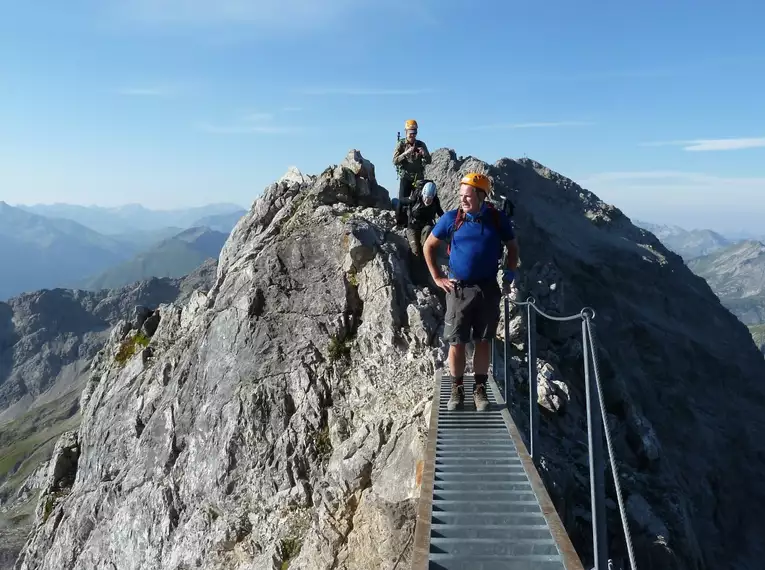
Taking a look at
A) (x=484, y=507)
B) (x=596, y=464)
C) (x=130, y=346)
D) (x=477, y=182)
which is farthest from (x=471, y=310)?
(x=130, y=346)

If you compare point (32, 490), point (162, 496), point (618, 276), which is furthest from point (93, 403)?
point (32, 490)

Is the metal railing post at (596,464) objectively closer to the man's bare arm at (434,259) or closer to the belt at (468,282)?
the belt at (468,282)

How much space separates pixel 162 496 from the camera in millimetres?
15789

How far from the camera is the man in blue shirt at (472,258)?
33.0 feet

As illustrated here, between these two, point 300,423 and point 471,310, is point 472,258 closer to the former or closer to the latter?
point 471,310

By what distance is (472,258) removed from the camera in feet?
33.1

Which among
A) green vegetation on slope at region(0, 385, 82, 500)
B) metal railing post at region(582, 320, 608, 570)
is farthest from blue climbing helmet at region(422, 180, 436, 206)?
green vegetation on slope at region(0, 385, 82, 500)

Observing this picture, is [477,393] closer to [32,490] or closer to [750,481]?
[750,481]

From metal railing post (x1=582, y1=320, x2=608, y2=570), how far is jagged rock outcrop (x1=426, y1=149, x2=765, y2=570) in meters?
5.54

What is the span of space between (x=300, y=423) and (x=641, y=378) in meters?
26.1

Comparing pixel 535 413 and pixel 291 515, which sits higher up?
pixel 535 413

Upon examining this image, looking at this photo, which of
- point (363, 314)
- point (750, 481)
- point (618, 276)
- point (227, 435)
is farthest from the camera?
point (618, 276)

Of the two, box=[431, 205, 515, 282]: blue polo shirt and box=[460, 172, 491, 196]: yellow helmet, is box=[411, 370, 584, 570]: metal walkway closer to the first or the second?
box=[431, 205, 515, 282]: blue polo shirt

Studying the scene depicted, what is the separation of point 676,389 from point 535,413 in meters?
30.8
